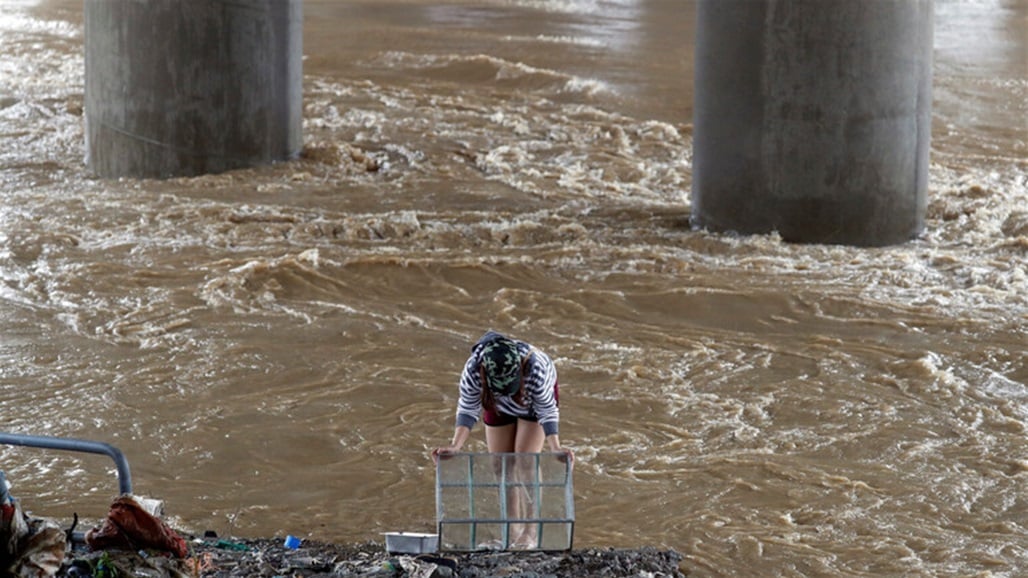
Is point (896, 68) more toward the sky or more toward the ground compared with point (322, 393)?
more toward the sky

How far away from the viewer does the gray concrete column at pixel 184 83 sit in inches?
606

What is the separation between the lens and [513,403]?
638cm

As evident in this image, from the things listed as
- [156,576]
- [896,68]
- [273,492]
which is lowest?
[273,492]

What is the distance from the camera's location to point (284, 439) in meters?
8.45

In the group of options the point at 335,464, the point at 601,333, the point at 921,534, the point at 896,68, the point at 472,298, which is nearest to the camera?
the point at 921,534

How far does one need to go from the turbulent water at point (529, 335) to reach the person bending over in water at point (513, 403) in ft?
2.73

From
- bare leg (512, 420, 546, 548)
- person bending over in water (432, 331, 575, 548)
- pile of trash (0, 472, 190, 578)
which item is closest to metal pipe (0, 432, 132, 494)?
pile of trash (0, 472, 190, 578)

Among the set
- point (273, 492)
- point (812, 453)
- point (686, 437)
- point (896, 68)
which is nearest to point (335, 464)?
point (273, 492)

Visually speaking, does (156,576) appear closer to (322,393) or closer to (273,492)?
(273,492)

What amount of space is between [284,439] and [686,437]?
2.37 m

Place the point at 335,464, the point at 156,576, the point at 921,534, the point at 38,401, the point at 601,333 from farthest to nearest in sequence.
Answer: the point at 601,333, the point at 38,401, the point at 335,464, the point at 921,534, the point at 156,576

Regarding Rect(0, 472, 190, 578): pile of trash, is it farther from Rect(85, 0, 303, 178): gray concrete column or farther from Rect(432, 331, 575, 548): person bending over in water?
Rect(85, 0, 303, 178): gray concrete column

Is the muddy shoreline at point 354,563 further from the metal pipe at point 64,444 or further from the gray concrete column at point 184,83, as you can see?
the gray concrete column at point 184,83

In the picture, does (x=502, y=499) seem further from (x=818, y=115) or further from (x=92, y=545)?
(x=818, y=115)
